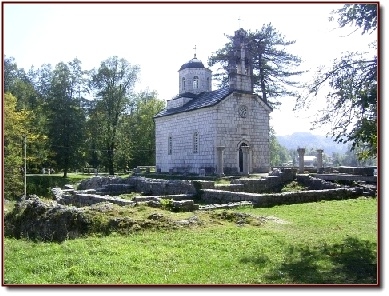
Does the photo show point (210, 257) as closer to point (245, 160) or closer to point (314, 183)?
point (314, 183)

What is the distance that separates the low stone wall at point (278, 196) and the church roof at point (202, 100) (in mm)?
12807

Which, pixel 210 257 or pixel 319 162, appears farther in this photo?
pixel 319 162

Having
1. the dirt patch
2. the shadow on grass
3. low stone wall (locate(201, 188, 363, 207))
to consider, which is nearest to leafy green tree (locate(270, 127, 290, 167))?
low stone wall (locate(201, 188, 363, 207))

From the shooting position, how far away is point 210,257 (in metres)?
8.01

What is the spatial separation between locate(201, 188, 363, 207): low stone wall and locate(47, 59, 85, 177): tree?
26.9 meters

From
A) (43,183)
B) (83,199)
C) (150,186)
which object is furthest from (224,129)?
(43,183)

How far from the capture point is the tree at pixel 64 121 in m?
42.3

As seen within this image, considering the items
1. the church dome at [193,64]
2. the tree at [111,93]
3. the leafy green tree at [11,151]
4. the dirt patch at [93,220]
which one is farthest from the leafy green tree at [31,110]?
the dirt patch at [93,220]

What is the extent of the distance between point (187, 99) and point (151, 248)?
1140 inches

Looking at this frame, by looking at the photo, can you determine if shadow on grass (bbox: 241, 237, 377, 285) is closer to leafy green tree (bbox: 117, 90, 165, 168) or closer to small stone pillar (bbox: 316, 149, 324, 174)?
small stone pillar (bbox: 316, 149, 324, 174)

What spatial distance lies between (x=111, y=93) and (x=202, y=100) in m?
17.0

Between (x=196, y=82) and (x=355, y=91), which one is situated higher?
(x=196, y=82)

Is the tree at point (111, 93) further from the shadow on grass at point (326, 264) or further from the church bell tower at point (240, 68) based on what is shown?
the shadow on grass at point (326, 264)

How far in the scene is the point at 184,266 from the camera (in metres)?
7.43
